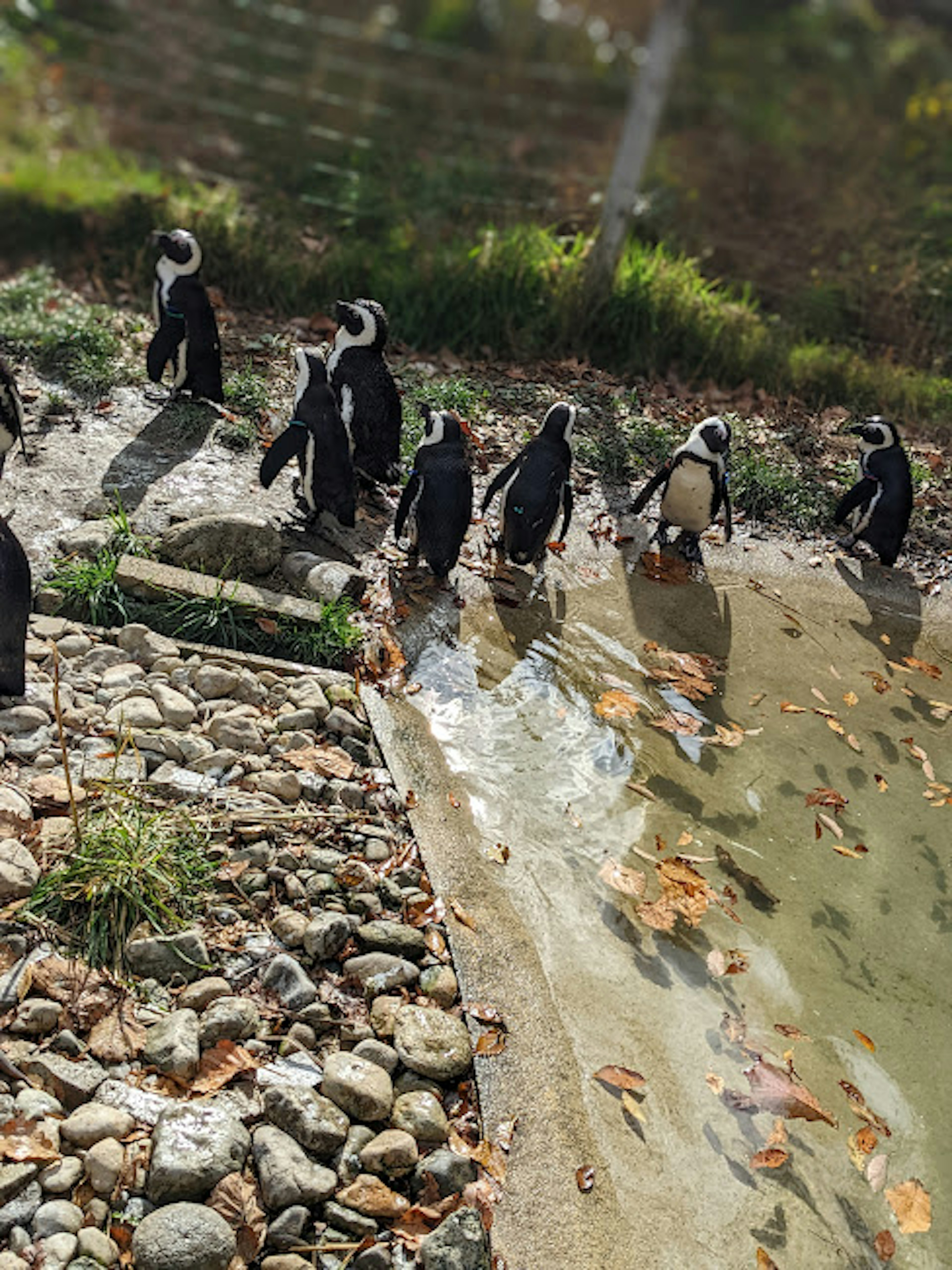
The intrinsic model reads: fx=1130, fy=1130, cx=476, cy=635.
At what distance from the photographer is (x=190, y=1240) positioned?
245 cm

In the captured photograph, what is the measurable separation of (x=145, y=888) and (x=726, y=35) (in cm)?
1717

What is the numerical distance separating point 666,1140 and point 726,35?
682 inches

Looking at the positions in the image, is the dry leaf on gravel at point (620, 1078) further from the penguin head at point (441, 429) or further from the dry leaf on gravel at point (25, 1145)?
the penguin head at point (441, 429)

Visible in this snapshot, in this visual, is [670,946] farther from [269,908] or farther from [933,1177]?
[269,908]

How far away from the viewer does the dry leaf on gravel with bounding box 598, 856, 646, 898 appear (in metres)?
3.79

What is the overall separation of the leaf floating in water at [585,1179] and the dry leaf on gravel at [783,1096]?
0.57 meters

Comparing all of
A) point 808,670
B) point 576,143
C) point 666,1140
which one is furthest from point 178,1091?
point 576,143

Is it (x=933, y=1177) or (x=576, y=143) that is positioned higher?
(x=576, y=143)

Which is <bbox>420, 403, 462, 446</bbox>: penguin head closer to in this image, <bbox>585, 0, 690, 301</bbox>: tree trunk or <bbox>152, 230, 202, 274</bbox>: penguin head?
<bbox>152, 230, 202, 274</bbox>: penguin head

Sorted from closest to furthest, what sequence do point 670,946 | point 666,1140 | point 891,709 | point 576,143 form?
point 666,1140 → point 670,946 → point 891,709 → point 576,143

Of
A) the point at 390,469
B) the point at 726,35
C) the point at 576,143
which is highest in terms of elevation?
the point at 726,35

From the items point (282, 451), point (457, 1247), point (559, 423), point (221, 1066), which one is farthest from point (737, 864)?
point (282, 451)

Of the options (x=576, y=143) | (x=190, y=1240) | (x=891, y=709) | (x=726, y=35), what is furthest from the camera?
(x=726, y=35)

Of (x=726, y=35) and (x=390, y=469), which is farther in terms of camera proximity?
(x=726, y=35)
